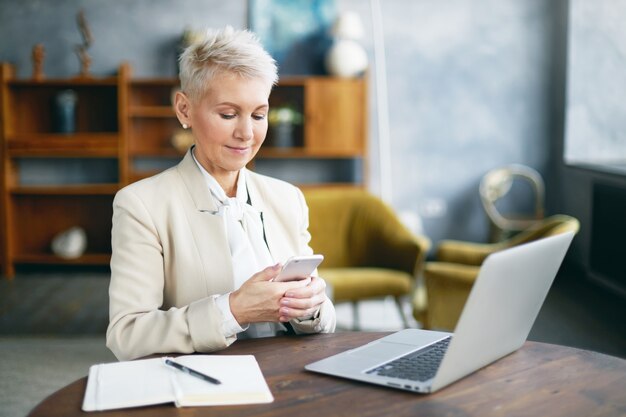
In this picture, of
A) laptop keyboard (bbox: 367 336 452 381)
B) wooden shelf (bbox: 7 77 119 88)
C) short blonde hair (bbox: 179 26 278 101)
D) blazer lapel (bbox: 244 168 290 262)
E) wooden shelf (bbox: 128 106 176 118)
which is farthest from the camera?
wooden shelf (bbox: 128 106 176 118)

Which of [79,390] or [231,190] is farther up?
[231,190]

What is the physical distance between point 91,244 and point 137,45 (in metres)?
1.74

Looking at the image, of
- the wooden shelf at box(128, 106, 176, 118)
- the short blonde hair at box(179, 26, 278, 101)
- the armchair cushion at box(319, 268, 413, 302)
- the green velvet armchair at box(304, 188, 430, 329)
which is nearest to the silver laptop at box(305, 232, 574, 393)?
the short blonde hair at box(179, 26, 278, 101)

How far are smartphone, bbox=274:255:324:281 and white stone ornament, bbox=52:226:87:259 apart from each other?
502 cm

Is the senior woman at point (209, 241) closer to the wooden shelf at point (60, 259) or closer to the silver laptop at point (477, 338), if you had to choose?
the silver laptop at point (477, 338)

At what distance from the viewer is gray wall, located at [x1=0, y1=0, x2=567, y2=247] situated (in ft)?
20.7

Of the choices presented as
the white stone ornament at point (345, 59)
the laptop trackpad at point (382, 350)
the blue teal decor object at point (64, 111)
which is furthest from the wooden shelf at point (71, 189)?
the laptop trackpad at point (382, 350)

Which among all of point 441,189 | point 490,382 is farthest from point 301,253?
point 441,189

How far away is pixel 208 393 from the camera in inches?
48.3

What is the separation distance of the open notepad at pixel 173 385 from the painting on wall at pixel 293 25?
5.10m

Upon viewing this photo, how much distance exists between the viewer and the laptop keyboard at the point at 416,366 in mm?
1332

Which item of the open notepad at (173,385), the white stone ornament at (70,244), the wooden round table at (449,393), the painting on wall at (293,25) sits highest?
the painting on wall at (293,25)

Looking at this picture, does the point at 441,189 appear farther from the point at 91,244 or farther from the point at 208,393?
the point at 208,393

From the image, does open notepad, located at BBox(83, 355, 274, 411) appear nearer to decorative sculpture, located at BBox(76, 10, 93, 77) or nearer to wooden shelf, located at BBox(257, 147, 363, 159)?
wooden shelf, located at BBox(257, 147, 363, 159)
